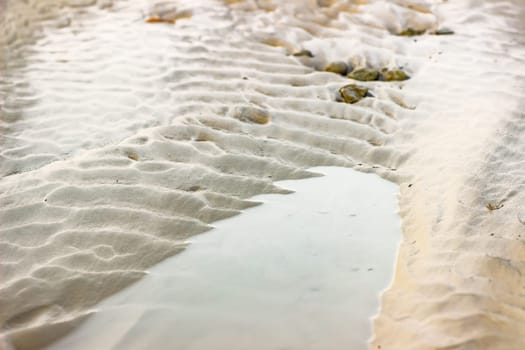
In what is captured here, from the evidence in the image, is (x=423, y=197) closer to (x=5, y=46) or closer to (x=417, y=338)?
A: (x=417, y=338)

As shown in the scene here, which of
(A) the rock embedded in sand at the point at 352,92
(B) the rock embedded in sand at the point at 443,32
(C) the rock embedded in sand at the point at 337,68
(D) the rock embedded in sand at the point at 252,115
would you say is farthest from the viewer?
(B) the rock embedded in sand at the point at 443,32

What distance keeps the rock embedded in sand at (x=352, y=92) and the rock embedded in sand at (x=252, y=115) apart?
750 mm

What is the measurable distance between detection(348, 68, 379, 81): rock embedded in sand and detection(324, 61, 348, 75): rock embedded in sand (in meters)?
0.12

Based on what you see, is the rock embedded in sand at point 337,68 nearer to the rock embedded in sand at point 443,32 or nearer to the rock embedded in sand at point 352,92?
the rock embedded in sand at point 352,92

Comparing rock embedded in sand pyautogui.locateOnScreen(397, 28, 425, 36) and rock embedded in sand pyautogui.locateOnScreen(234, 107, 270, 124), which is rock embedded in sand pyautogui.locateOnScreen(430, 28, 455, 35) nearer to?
rock embedded in sand pyautogui.locateOnScreen(397, 28, 425, 36)

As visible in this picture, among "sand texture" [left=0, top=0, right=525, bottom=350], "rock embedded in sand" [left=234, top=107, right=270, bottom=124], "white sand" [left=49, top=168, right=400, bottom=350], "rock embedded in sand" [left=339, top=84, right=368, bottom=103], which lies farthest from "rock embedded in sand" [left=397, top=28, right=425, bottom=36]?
"white sand" [left=49, top=168, right=400, bottom=350]

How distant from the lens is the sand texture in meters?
2.65

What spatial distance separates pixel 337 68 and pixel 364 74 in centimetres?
29

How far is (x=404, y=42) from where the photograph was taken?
227 inches

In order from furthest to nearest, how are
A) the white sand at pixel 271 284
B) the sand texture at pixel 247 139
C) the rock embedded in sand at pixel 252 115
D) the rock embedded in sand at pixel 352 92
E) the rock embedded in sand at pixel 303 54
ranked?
the rock embedded in sand at pixel 303 54 → the rock embedded in sand at pixel 352 92 → the rock embedded in sand at pixel 252 115 → the sand texture at pixel 247 139 → the white sand at pixel 271 284

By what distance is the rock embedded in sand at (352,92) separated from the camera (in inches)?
182

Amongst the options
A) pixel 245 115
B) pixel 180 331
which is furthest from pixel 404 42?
pixel 180 331

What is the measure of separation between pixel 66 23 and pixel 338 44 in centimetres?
338

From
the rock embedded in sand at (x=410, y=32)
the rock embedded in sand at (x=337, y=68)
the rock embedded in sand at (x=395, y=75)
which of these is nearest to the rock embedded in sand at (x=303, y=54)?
the rock embedded in sand at (x=337, y=68)
